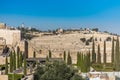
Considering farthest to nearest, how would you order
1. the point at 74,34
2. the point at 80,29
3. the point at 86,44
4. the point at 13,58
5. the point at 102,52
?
the point at 80,29
the point at 74,34
the point at 86,44
the point at 102,52
the point at 13,58

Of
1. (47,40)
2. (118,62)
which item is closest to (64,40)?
(47,40)

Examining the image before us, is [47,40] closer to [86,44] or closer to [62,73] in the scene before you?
[86,44]

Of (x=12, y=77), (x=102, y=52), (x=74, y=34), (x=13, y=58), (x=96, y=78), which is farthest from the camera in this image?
(x=74, y=34)

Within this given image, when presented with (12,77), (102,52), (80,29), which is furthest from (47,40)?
(12,77)

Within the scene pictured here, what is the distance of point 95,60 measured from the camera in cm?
5066

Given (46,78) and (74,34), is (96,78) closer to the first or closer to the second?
(46,78)

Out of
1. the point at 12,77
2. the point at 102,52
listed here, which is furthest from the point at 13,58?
the point at 102,52

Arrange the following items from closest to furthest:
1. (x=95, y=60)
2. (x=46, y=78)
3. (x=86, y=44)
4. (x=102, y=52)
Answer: (x=46, y=78) → (x=95, y=60) → (x=102, y=52) → (x=86, y=44)

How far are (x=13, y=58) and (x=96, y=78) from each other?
62.6 feet

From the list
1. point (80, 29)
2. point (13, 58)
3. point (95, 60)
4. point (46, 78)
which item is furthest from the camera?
point (80, 29)

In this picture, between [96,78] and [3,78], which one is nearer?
[96,78]

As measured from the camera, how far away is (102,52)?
55.3 metres

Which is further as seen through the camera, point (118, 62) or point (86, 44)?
point (86, 44)

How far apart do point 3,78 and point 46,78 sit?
321 cm
